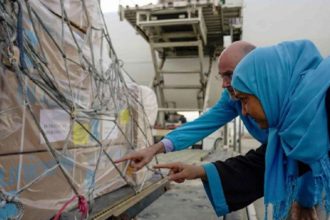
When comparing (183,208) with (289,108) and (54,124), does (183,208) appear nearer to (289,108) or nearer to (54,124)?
(54,124)

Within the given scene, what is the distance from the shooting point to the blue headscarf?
2.04 feet

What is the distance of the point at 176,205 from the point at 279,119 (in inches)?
25.4

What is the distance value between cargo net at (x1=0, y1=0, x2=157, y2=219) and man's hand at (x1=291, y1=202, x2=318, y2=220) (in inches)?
20.3

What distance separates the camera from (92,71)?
3.50 ft

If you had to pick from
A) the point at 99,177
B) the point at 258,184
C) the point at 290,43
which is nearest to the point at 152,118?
the point at 99,177

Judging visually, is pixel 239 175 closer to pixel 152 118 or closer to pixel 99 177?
pixel 99 177

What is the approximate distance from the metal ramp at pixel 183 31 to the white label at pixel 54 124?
8.68ft

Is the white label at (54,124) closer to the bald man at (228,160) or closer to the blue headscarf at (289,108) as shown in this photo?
the bald man at (228,160)

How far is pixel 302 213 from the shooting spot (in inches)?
32.8

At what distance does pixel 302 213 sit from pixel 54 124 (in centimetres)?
68

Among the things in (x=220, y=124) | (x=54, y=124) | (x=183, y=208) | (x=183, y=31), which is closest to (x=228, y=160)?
(x=220, y=124)

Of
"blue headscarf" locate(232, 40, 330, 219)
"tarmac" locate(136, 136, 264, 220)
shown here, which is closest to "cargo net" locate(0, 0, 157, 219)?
"tarmac" locate(136, 136, 264, 220)

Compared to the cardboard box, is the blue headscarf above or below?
above

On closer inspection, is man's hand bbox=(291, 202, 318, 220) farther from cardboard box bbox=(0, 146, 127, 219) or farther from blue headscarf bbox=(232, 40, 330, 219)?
cardboard box bbox=(0, 146, 127, 219)
